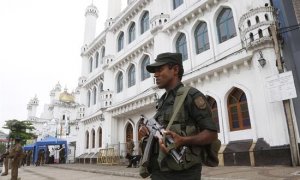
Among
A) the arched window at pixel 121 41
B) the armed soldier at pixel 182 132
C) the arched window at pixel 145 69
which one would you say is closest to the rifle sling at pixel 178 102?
the armed soldier at pixel 182 132

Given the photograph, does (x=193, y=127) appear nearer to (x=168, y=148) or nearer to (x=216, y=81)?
(x=168, y=148)

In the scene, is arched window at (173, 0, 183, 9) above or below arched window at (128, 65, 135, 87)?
above

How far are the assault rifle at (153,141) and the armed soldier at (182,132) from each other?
26mm

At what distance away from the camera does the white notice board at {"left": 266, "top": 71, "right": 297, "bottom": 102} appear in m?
7.84

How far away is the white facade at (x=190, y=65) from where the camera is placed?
30.5 feet

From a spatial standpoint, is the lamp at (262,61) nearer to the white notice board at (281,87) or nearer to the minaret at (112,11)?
the white notice board at (281,87)

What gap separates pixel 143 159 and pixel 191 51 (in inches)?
472

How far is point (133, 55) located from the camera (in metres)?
18.4

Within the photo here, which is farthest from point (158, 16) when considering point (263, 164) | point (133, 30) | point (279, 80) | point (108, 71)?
point (263, 164)

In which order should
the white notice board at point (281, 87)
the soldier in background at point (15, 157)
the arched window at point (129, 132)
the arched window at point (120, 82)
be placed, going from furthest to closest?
the arched window at point (120, 82) < the arched window at point (129, 132) < the white notice board at point (281, 87) < the soldier in background at point (15, 157)

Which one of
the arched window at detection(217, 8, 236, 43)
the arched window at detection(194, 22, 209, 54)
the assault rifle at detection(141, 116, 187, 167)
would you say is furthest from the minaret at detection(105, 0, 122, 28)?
the assault rifle at detection(141, 116, 187, 167)

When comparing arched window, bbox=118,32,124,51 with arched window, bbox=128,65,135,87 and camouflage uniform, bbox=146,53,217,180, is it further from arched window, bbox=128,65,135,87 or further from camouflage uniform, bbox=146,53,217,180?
camouflage uniform, bbox=146,53,217,180

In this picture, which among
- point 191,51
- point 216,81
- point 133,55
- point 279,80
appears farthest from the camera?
point 133,55

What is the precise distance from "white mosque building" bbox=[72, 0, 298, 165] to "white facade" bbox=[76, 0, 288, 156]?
3 cm
